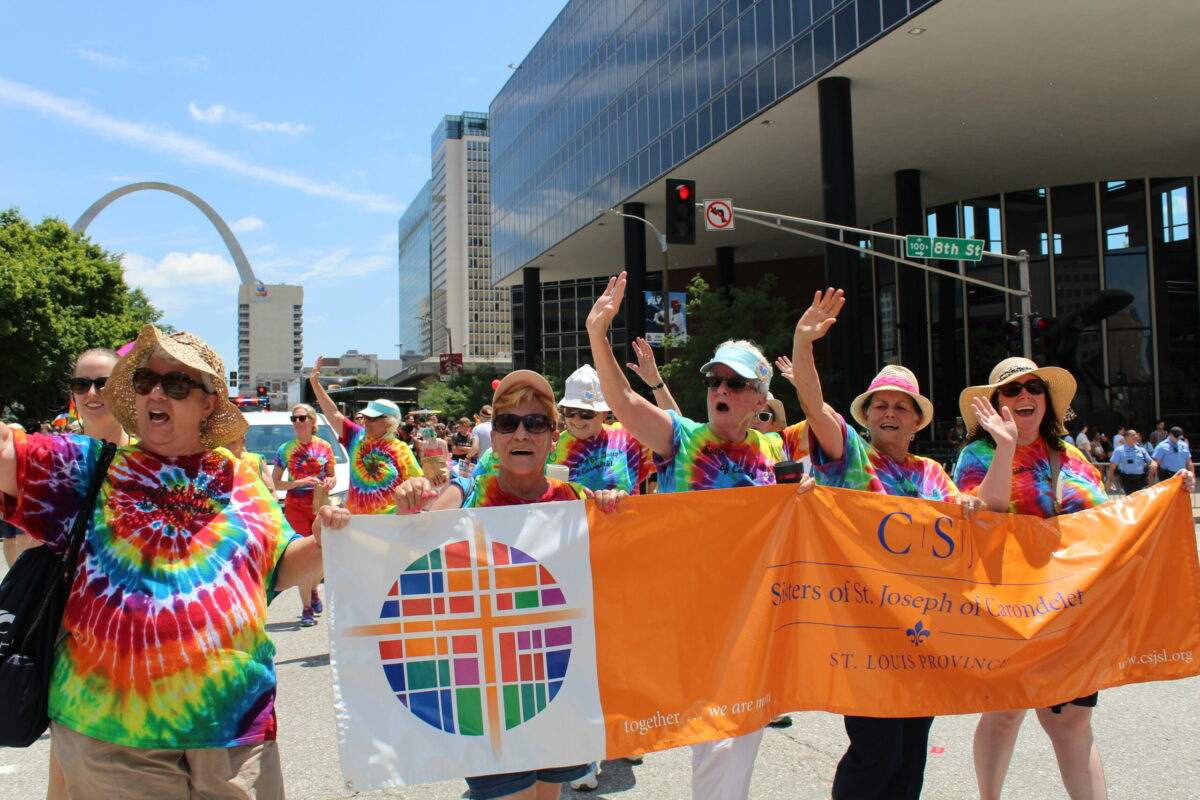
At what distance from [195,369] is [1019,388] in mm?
3352

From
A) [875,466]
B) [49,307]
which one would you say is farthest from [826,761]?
[49,307]

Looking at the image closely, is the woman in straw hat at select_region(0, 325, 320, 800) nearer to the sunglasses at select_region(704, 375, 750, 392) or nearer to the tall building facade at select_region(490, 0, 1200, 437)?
the sunglasses at select_region(704, 375, 750, 392)

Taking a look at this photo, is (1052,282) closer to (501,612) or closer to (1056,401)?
(1056,401)

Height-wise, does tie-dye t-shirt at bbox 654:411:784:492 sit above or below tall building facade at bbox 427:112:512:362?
A: below

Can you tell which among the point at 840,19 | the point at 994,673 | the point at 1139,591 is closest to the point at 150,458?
the point at 994,673

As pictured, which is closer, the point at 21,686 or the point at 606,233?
the point at 21,686

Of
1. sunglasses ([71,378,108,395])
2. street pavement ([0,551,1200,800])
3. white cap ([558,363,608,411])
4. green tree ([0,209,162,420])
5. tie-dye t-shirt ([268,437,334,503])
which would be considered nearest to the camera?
sunglasses ([71,378,108,395])

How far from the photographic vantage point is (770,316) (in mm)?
34125

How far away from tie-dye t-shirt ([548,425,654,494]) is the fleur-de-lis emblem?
7.20 ft

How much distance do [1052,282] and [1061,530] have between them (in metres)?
34.5

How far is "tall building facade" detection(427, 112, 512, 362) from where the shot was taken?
164 m

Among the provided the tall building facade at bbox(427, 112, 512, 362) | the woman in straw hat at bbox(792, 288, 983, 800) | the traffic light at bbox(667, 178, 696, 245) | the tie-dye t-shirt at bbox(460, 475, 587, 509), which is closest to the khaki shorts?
the tie-dye t-shirt at bbox(460, 475, 587, 509)

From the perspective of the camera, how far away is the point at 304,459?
8.63 m

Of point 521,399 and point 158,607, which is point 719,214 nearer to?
point 521,399
